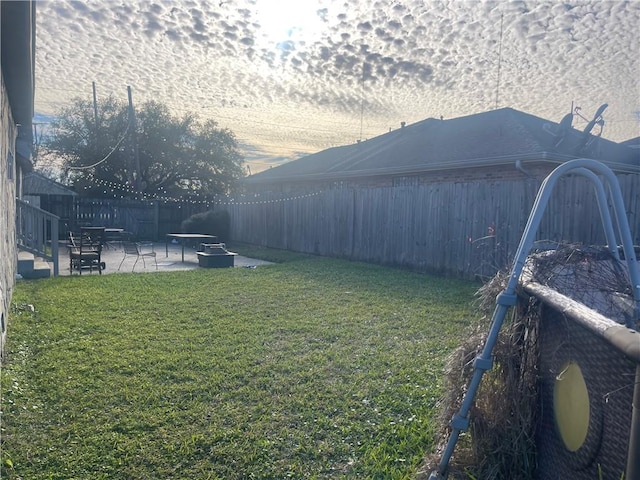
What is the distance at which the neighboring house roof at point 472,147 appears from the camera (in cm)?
1246

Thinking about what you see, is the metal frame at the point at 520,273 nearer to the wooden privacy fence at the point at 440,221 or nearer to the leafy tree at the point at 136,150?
the wooden privacy fence at the point at 440,221

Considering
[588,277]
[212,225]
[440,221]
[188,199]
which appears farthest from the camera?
[188,199]

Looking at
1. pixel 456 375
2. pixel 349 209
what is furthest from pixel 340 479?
pixel 349 209

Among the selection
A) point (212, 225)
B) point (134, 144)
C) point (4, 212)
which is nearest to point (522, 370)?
point (4, 212)

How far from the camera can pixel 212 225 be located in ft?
62.0

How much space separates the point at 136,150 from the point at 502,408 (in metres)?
26.8

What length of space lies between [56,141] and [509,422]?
3042cm

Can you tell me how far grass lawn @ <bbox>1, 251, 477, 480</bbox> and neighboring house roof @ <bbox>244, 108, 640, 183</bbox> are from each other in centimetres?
652

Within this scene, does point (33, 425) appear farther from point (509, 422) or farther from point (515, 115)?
point (515, 115)

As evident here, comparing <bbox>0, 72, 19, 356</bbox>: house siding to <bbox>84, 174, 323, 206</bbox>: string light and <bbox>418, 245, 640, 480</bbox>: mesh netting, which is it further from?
<bbox>84, 174, 323, 206</bbox>: string light

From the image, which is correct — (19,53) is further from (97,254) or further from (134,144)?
(134,144)

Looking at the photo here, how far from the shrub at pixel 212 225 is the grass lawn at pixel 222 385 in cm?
1130

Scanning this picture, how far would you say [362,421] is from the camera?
11.1 feet

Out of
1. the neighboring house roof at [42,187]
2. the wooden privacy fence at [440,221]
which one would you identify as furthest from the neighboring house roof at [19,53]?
the neighboring house roof at [42,187]
